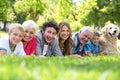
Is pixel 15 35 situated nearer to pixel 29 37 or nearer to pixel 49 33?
pixel 29 37

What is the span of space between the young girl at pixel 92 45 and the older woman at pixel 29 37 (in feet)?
8.66

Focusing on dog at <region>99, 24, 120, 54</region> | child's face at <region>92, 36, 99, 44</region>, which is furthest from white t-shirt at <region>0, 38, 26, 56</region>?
dog at <region>99, 24, 120, 54</region>

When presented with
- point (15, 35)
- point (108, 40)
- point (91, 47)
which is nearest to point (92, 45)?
point (91, 47)

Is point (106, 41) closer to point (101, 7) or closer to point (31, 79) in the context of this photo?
point (31, 79)

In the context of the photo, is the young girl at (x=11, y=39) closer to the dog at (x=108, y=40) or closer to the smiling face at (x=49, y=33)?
the smiling face at (x=49, y=33)

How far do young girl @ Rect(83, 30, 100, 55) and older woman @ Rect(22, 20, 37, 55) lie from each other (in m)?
2.64

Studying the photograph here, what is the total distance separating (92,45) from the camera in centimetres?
1205

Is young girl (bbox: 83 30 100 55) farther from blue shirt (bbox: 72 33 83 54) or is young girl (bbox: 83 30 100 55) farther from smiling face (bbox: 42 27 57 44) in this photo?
smiling face (bbox: 42 27 57 44)

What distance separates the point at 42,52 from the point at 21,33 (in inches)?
75.9

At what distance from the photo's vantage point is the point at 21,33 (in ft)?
26.3

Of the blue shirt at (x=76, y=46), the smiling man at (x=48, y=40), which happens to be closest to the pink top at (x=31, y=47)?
the smiling man at (x=48, y=40)

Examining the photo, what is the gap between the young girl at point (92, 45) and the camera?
11708 mm

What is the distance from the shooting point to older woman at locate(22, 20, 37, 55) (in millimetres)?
8984

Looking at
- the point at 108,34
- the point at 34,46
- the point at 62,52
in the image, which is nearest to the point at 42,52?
the point at 34,46
